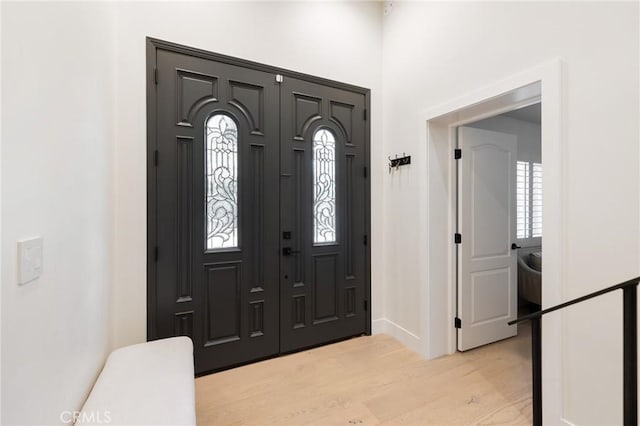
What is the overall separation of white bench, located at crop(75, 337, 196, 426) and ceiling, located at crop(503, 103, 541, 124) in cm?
425

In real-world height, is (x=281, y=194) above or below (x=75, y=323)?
above

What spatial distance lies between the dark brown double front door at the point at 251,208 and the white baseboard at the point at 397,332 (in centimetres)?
16

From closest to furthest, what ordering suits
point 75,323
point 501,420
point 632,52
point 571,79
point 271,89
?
point 75,323
point 632,52
point 571,79
point 501,420
point 271,89

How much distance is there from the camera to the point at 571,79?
171cm

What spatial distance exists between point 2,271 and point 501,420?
2.60 meters

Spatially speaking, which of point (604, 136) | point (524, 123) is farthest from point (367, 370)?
point (524, 123)

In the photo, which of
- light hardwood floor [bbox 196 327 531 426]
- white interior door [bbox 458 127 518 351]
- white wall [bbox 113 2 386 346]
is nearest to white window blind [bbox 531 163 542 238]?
white interior door [bbox 458 127 518 351]

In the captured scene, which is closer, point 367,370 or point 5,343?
point 5,343

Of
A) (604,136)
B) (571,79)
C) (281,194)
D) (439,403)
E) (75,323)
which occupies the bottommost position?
(439,403)

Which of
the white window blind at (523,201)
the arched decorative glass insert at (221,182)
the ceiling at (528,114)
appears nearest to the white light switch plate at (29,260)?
the arched decorative glass insert at (221,182)

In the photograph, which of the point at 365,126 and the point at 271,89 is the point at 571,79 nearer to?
the point at 365,126

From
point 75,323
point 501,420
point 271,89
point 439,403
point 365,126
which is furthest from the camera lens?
point 365,126

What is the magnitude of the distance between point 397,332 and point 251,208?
2004 mm

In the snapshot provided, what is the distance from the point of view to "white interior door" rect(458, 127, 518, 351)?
281 cm
